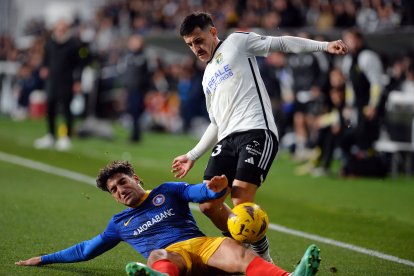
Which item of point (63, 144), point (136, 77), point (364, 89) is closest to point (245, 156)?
point (364, 89)

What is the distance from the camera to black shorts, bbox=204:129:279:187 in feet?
24.8

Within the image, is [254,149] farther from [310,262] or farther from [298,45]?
[310,262]

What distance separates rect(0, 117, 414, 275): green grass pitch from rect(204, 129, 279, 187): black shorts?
3.27 feet

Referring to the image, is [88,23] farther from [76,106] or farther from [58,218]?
[58,218]

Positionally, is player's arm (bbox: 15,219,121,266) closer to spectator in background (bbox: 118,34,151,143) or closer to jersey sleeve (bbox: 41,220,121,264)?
jersey sleeve (bbox: 41,220,121,264)

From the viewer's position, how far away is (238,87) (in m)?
7.84

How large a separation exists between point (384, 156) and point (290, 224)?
6370 millimetres

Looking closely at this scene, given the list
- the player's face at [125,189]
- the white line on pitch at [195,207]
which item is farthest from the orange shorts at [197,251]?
the white line on pitch at [195,207]

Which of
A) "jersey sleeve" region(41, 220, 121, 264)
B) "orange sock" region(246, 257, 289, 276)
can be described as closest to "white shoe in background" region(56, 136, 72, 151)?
"jersey sleeve" region(41, 220, 121, 264)

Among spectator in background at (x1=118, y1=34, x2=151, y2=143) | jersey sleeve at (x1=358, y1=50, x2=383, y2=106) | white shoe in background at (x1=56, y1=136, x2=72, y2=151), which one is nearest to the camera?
jersey sleeve at (x1=358, y1=50, x2=383, y2=106)

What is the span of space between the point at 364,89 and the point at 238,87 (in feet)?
27.5

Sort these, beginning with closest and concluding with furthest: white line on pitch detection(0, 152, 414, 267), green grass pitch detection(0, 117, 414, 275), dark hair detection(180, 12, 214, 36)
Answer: dark hair detection(180, 12, 214, 36) → green grass pitch detection(0, 117, 414, 275) → white line on pitch detection(0, 152, 414, 267)

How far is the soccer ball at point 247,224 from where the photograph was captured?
6.77m

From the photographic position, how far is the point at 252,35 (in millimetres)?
8016
